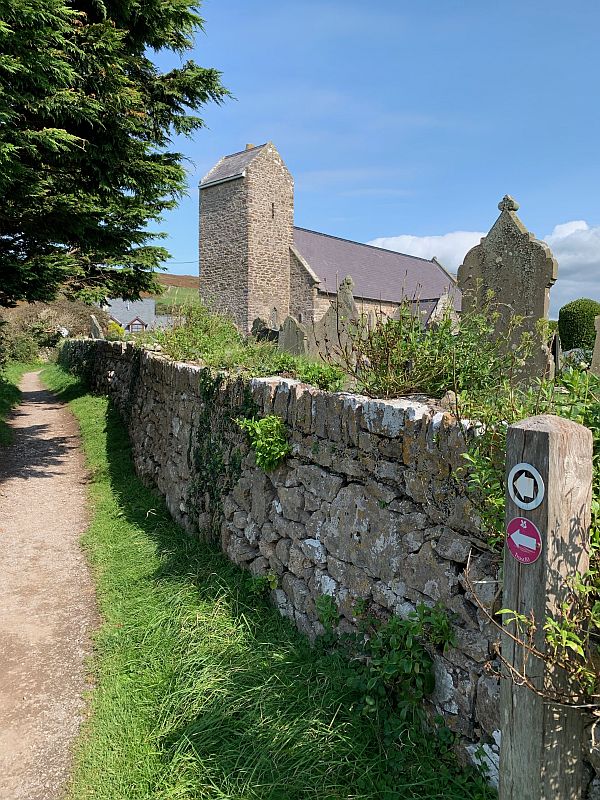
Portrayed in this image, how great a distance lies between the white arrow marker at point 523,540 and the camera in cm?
168

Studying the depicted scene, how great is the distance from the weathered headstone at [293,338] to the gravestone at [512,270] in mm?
2586

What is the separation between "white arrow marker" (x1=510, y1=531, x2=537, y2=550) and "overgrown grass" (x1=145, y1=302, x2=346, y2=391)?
7.01 ft

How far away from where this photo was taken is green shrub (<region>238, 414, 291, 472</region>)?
13.1 feet

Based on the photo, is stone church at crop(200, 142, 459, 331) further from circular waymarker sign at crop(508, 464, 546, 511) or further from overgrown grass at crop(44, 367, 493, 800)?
circular waymarker sign at crop(508, 464, 546, 511)

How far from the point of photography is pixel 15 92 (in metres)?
5.55

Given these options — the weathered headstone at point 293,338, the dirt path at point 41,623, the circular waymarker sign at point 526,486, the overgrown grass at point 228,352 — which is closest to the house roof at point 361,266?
the overgrown grass at point 228,352

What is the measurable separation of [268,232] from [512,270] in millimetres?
21356

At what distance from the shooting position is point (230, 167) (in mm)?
26469

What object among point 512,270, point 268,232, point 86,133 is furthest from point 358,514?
point 268,232

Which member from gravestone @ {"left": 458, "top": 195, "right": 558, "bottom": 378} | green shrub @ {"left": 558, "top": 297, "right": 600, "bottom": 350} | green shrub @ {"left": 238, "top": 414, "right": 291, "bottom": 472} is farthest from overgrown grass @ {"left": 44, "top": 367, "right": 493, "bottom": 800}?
green shrub @ {"left": 558, "top": 297, "right": 600, "bottom": 350}

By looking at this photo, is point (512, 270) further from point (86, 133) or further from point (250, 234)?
point (250, 234)

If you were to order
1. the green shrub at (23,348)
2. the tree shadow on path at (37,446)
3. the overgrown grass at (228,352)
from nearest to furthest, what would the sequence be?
the overgrown grass at (228,352) < the tree shadow on path at (37,446) < the green shrub at (23,348)

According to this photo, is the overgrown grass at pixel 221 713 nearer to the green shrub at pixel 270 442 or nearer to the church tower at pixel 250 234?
the green shrub at pixel 270 442

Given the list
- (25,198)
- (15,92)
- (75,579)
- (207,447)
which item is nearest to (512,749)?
(207,447)
